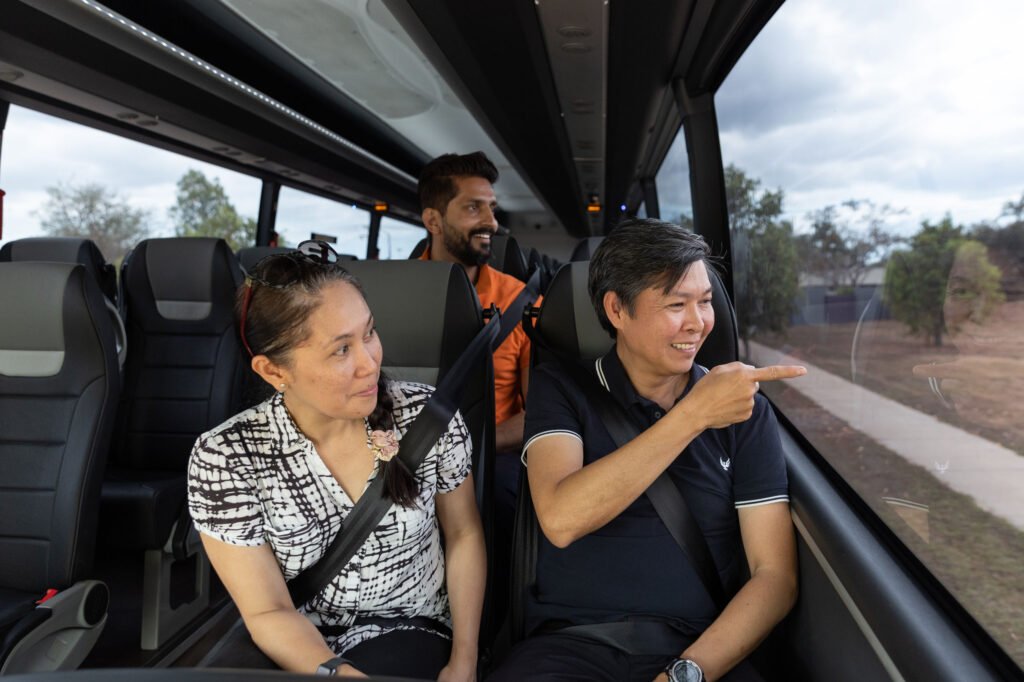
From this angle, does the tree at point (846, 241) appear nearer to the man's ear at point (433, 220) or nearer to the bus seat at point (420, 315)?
the bus seat at point (420, 315)

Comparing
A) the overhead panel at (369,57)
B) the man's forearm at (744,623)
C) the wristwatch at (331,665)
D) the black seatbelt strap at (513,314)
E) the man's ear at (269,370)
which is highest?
the overhead panel at (369,57)

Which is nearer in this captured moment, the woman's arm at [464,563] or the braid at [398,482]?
the braid at [398,482]

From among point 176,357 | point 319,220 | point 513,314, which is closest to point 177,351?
point 176,357

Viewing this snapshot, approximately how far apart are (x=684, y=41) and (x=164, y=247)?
276cm

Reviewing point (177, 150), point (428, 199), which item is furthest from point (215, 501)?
point (177, 150)

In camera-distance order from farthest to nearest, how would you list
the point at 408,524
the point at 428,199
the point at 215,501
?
the point at 428,199 → the point at 408,524 → the point at 215,501

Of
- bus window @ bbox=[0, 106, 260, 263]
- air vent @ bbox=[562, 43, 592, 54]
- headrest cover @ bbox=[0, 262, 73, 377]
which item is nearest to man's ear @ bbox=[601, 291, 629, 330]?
headrest cover @ bbox=[0, 262, 73, 377]

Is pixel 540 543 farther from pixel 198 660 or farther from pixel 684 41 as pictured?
pixel 684 41

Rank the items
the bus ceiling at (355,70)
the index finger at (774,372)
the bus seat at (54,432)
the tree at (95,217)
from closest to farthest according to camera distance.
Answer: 1. the index finger at (774,372)
2. the bus seat at (54,432)
3. the bus ceiling at (355,70)
4. the tree at (95,217)

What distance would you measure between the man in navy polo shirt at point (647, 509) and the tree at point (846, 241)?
21.0 inches

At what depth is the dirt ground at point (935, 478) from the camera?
A: 1265mm

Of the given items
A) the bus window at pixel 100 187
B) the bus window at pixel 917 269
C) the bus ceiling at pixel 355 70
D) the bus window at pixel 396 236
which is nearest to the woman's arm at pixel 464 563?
the bus window at pixel 917 269

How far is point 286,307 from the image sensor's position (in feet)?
5.06

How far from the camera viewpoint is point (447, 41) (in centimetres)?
421
